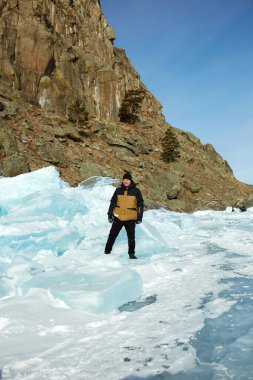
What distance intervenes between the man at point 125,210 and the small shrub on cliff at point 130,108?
3136cm

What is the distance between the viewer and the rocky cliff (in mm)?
23688

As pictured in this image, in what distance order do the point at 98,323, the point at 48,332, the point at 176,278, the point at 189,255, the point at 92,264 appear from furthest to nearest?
the point at 189,255 < the point at 92,264 < the point at 176,278 < the point at 98,323 < the point at 48,332

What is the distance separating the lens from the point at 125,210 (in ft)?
24.6

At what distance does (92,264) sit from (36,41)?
31.1m

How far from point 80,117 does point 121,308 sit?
27.0 meters

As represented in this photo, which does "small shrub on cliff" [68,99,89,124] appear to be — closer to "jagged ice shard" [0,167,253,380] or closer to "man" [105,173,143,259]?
"jagged ice shard" [0,167,253,380]

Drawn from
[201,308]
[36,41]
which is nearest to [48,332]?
[201,308]

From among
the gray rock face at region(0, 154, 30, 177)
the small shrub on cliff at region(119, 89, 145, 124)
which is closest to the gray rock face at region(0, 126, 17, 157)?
the gray rock face at region(0, 154, 30, 177)

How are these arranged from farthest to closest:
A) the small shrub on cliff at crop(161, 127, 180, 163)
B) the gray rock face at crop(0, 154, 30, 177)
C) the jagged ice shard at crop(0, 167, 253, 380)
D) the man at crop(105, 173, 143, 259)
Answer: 1. the small shrub on cliff at crop(161, 127, 180, 163)
2. the gray rock face at crop(0, 154, 30, 177)
3. the man at crop(105, 173, 143, 259)
4. the jagged ice shard at crop(0, 167, 253, 380)

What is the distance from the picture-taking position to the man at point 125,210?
7438mm

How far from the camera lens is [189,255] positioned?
7332 mm

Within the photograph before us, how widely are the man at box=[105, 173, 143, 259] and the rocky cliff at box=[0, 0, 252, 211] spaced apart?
11587mm

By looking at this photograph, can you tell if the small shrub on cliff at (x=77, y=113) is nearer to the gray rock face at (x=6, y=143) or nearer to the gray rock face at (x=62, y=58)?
the gray rock face at (x=62, y=58)

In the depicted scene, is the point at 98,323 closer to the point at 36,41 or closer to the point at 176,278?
the point at 176,278
